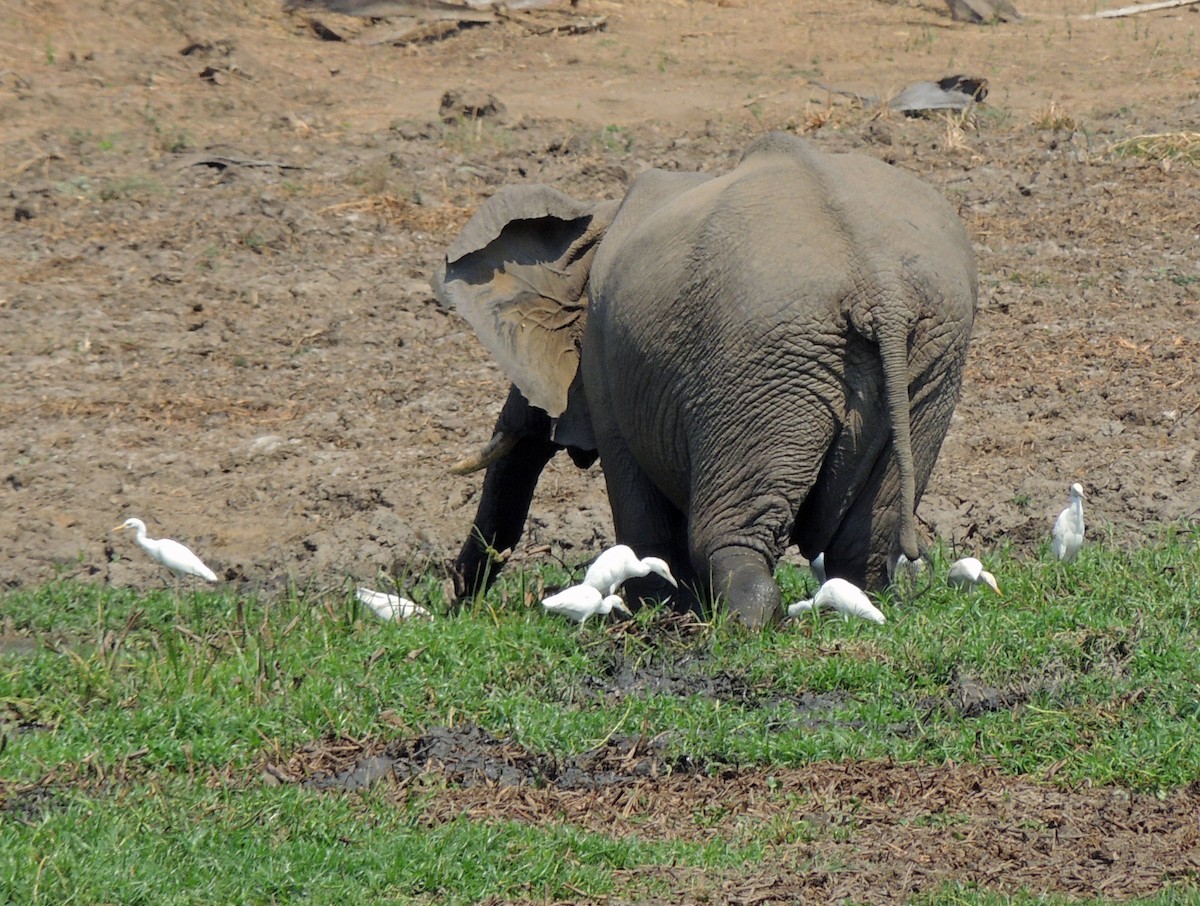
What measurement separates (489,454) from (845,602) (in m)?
2.33

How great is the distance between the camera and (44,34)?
16734 mm

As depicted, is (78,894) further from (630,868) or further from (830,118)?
(830,118)

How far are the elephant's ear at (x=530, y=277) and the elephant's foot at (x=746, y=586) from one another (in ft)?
4.71

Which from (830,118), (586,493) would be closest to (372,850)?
(586,493)

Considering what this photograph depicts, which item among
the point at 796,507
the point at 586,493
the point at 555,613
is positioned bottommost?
the point at 586,493

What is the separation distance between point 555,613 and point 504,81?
11.3 m

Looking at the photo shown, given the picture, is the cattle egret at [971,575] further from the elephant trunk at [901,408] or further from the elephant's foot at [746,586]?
the elephant's foot at [746,586]

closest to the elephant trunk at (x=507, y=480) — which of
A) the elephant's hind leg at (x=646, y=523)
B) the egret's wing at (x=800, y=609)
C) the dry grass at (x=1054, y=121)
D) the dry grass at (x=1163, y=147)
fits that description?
the elephant's hind leg at (x=646, y=523)

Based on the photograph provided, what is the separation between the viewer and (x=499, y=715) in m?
5.39

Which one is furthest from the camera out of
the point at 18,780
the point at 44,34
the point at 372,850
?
the point at 44,34

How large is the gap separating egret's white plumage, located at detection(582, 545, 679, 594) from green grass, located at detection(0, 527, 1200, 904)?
0.22 meters

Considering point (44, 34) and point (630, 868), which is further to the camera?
point (44, 34)

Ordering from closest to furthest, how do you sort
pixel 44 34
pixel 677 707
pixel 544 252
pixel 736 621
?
pixel 677 707, pixel 736 621, pixel 544 252, pixel 44 34

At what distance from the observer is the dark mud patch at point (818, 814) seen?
433 cm
